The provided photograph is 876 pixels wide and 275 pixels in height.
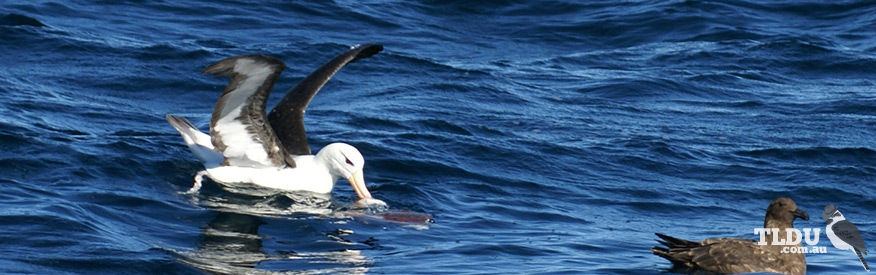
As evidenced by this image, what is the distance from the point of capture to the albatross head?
40.5 ft

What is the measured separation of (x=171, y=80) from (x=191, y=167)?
448 centimetres

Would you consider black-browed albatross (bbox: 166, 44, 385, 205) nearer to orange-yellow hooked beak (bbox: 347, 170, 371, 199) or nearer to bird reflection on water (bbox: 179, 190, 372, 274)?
orange-yellow hooked beak (bbox: 347, 170, 371, 199)

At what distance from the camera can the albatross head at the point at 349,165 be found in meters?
12.4

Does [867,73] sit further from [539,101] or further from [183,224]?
[183,224]

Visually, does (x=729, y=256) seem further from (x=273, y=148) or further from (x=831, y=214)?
(x=273, y=148)

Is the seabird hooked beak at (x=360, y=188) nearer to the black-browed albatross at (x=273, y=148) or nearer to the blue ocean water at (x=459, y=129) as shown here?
the black-browed albatross at (x=273, y=148)

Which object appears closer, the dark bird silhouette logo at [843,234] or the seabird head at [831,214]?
the dark bird silhouette logo at [843,234]

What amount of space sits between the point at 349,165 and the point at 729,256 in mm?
3951

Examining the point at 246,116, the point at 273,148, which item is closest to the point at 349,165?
the point at 273,148

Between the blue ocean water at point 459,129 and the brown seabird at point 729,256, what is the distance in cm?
39

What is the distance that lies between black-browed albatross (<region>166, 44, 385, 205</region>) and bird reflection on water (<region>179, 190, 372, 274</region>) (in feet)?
0.64

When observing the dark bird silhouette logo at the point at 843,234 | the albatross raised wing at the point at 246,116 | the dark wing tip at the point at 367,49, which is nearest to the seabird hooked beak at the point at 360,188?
the albatross raised wing at the point at 246,116

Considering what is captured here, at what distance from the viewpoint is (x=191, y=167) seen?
13148 millimetres
